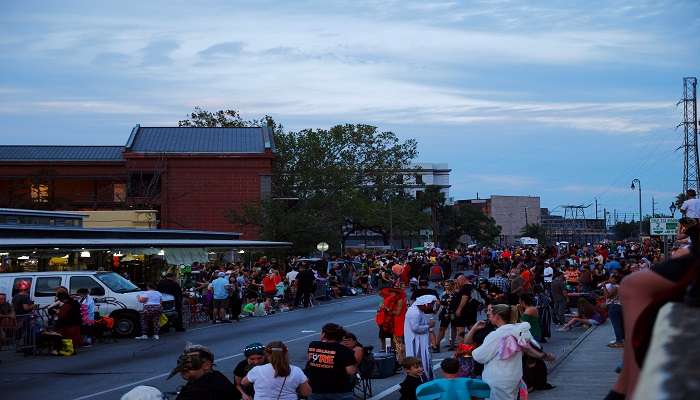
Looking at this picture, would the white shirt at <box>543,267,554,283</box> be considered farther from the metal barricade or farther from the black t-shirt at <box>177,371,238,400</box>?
the black t-shirt at <box>177,371,238,400</box>

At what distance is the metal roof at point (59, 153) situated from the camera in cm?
7681

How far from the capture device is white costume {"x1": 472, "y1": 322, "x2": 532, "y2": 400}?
9.85 meters

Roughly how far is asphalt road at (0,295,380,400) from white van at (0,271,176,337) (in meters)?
0.65

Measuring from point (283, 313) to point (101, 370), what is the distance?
16818mm

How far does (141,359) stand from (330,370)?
12026 millimetres

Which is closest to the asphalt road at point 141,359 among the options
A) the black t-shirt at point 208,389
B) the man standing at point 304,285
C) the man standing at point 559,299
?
the man standing at point 559,299

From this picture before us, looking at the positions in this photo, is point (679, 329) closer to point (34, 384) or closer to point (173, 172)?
point (34, 384)

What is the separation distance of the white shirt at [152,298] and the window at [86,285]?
125cm

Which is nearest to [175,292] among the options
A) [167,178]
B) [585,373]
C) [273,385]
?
[585,373]

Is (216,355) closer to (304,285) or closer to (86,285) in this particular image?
(86,285)

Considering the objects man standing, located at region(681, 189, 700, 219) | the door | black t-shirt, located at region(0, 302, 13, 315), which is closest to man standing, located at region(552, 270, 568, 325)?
man standing, located at region(681, 189, 700, 219)

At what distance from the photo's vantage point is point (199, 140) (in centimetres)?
7719

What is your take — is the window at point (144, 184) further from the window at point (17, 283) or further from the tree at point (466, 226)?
the tree at point (466, 226)

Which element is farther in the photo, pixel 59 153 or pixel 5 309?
pixel 59 153
